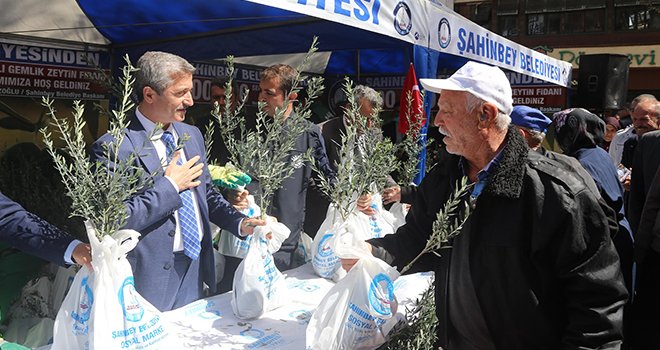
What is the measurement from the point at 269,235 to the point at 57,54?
3.68 metres

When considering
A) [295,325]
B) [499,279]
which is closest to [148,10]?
[295,325]

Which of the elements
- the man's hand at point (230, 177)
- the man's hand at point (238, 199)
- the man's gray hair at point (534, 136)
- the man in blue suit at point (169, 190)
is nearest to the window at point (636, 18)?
the man's gray hair at point (534, 136)

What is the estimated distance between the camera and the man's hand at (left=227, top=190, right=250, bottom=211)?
223 centimetres

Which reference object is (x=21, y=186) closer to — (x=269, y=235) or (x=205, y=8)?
A: (x=205, y=8)

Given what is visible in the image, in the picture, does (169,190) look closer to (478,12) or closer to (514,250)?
(514,250)

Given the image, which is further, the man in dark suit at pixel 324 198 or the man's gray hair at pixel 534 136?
the man in dark suit at pixel 324 198

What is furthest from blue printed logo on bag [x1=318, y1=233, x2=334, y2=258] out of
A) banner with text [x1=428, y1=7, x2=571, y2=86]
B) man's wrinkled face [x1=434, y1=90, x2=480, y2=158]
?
banner with text [x1=428, y1=7, x2=571, y2=86]

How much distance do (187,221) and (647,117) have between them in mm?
4147

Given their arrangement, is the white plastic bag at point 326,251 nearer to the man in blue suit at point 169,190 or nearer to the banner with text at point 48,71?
the man in blue suit at point 169,190

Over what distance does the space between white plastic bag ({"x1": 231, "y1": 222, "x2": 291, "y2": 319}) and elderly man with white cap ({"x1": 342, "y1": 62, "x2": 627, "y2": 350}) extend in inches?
12.9

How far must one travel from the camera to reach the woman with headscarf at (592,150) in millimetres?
2914

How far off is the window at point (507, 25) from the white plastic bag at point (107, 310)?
49.7ft

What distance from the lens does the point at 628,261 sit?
264 centimetres

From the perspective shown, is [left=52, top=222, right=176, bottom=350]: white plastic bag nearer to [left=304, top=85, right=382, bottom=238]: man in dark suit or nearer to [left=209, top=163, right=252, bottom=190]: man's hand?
[left=209, top=163, right=252, bottom=190]: man's hand
